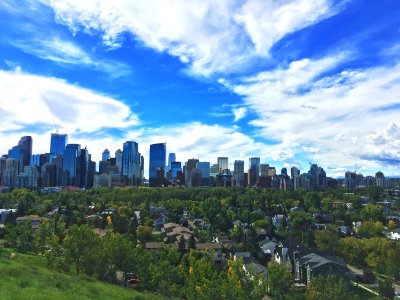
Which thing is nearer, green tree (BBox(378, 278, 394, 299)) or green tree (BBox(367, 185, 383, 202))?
green tree (BBox(378, 278, 394, 299))

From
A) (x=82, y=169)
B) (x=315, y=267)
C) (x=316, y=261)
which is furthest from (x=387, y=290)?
(x=82, y=169)

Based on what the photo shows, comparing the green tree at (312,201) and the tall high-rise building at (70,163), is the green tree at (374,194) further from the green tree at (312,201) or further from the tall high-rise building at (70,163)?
the tall high-rise building at (70,163)

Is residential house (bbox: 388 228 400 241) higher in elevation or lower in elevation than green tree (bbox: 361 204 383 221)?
lower

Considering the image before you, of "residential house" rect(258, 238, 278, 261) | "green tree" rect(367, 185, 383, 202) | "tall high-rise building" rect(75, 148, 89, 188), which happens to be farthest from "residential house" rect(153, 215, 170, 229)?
"tall high-rise building" rect(75, 148, 89, 188)

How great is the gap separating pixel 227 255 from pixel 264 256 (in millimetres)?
5414

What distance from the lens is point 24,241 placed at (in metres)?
44.0

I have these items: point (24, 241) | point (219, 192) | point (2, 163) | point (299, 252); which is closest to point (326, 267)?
point (299, 252)

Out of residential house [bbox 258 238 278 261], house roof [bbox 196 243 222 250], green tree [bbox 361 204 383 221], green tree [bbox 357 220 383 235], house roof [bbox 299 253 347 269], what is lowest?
residential house [bbox 258 238 278 261]

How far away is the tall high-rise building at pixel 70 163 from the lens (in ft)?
625

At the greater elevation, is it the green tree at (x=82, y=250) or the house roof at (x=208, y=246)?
the green tree at (x=82, y=250)

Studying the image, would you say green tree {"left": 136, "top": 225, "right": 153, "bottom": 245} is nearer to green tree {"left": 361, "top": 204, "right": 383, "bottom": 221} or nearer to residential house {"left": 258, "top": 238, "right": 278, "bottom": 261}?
residential house {"left": 258, "top": 238, "right": 278, "bottom": 261}

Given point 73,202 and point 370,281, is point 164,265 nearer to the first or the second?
point 370,281

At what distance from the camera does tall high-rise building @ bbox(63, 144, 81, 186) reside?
191m

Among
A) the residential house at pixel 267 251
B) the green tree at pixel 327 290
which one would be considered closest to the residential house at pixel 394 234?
the residential house at pixel 267 251
